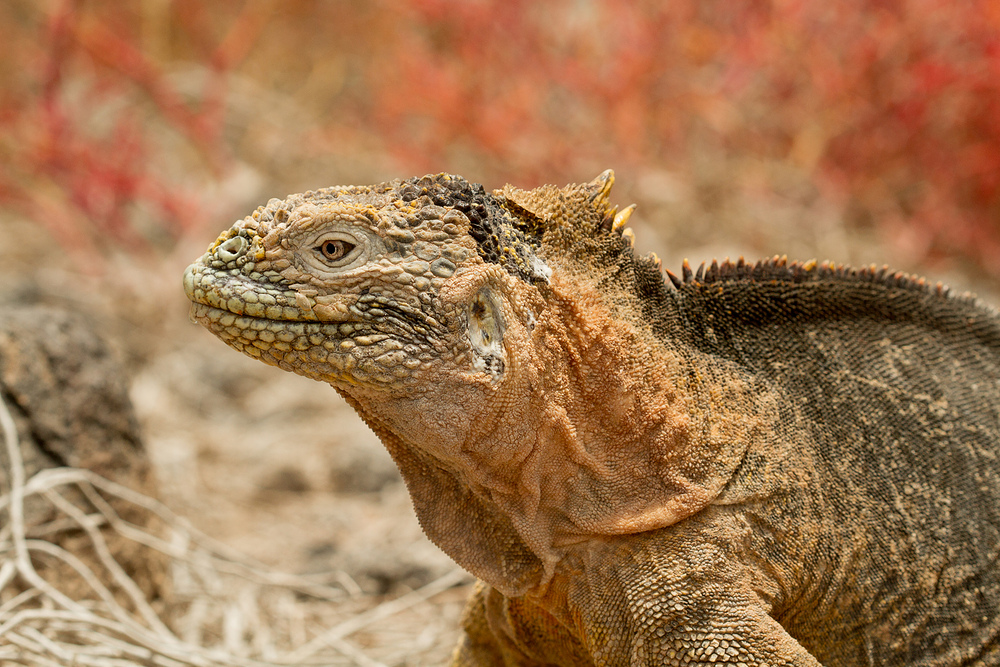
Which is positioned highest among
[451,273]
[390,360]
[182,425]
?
[182,425]

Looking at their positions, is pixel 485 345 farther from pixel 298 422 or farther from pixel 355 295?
pixel 298 422

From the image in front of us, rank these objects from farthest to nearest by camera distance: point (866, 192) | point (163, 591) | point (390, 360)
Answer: point (866, 192) < point (163, 591) < point (390, 360)

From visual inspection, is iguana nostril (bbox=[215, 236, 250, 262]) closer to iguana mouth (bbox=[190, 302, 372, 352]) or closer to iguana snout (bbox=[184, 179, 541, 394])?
iguana snout (bbox=[184, 179, 541, 394])

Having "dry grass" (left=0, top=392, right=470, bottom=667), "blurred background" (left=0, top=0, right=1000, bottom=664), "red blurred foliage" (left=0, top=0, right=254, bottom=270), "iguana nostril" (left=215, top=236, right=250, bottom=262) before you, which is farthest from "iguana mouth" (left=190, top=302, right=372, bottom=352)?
"red blurred foliage" (left=0, top=0, right=254, bottom=270)

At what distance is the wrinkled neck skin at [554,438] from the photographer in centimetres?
218

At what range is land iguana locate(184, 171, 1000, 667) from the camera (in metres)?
2.14

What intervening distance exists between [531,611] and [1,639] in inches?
75.6

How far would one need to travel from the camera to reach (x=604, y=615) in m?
2.30

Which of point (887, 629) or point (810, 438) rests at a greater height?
point (810, 438)

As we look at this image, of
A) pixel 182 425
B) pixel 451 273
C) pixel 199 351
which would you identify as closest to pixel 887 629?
pixel 451 273

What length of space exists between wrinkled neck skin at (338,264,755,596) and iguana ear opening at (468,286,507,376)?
0.02m

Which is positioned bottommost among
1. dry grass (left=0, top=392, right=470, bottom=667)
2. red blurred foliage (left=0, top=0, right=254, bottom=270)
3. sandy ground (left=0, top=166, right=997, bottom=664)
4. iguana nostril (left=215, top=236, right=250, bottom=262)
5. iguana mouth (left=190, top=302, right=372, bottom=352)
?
dry grass (left=0, top=392, right=470, bottom=667)

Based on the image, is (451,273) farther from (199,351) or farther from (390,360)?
(199,351)

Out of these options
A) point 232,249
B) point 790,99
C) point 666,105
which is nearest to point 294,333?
point 232,249
